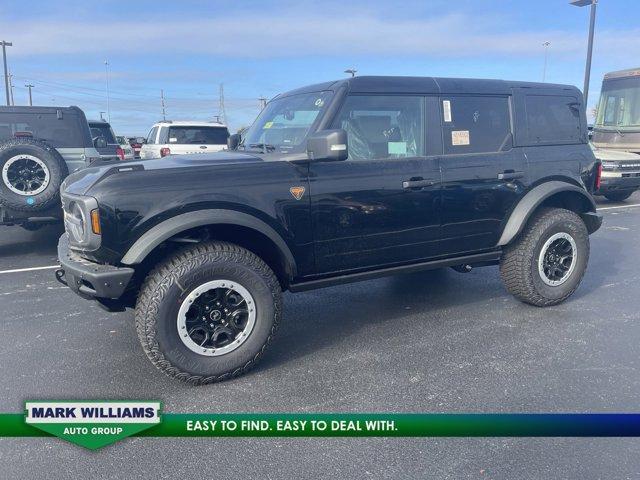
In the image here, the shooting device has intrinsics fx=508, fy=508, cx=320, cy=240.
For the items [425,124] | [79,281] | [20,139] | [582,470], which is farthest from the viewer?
[20,139]

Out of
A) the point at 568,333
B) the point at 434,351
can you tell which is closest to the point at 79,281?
the point at 434,351

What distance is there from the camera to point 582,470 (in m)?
2.48

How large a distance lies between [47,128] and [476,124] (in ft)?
18.6

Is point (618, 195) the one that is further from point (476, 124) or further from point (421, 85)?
point (421, 85)

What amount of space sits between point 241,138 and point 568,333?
3328mm

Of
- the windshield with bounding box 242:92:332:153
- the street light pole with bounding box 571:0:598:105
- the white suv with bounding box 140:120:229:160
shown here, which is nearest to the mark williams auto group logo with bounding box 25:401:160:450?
the windshield with bounding box 242:92:332:153

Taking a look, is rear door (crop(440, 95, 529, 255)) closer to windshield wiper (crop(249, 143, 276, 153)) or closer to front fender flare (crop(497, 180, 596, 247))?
front fender flare (crop(497, 180, 596, 247))

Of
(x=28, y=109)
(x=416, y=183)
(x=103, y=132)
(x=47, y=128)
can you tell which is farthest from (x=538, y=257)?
(x=103, y=132)

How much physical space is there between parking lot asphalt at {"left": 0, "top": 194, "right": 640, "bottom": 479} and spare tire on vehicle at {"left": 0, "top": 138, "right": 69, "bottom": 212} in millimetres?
896

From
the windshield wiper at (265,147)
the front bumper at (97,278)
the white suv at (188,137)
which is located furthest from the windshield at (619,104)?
the front bumper at (97,278)

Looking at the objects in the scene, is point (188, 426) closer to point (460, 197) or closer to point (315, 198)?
point (315, 198)

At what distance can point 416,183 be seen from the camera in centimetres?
396

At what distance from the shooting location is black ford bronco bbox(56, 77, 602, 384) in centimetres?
320

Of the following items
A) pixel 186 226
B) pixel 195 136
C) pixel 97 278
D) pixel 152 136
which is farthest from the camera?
pixel 152 136
